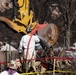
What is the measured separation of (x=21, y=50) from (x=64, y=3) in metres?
11.6

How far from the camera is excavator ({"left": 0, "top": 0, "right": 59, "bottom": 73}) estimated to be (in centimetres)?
1374

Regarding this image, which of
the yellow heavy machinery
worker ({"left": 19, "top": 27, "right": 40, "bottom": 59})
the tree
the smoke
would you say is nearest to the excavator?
the yellow heavy machinery

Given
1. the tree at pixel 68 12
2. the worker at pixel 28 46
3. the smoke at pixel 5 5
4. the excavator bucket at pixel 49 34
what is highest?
the smoke at pixel 5 5

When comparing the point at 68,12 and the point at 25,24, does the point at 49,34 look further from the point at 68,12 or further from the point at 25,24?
the point at 68,12

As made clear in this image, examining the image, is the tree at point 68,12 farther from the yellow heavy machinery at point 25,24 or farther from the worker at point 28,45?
the worker at point 28,45

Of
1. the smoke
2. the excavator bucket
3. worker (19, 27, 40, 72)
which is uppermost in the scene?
the smoke

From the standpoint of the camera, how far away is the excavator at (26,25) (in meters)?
13.7

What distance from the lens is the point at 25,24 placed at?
1453 centimetres

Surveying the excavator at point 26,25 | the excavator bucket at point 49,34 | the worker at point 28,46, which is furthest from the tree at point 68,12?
the worker at point 28,46

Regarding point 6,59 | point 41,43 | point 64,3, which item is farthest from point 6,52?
point 64,3

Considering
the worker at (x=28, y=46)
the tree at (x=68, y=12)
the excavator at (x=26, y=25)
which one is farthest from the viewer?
the tree at (x=68, y=12)

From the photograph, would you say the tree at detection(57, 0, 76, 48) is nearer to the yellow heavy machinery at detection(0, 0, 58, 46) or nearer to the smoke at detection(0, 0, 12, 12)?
the yellow heavy machinery at detection(0, 0, 58, 46)

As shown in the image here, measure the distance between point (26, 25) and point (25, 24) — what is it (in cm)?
10

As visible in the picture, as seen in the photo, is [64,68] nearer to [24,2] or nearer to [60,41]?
Result: [24,2]
